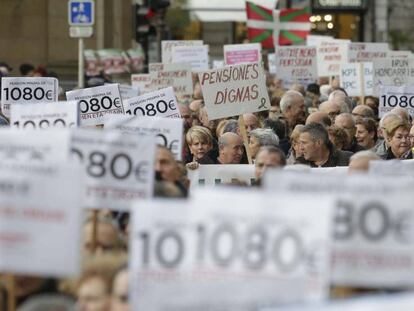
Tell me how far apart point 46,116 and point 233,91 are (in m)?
5.43

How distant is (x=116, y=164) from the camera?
10.8m

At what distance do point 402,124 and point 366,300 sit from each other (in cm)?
981

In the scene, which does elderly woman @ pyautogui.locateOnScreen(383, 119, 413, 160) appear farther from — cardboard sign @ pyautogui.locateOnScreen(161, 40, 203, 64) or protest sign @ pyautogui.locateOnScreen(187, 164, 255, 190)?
cardboard sign @ pyautogui.locateOnScreen(161, 40, 203, 64)

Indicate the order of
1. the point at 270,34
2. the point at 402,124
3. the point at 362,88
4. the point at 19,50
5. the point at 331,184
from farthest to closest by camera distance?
the point at 19,50 → the point at 270,34 → the point at 362,88 → the point at 402,124 → the point at 331,184

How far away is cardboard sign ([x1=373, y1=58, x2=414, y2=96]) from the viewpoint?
25.1 meters

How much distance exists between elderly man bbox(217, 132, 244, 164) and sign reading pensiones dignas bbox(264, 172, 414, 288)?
773cm

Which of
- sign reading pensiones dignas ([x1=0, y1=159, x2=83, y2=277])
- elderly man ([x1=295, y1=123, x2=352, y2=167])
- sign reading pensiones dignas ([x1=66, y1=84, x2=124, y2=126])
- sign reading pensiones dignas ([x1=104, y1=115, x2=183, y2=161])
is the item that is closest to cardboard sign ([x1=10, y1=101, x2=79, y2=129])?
sign reading pensiones dignas ([x1=104, y1=115, x2=183, y2=161])

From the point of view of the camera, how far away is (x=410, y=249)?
28.1 ft

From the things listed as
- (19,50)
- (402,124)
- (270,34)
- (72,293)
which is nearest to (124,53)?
(19,50)

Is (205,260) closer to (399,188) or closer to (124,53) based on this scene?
(399,188)

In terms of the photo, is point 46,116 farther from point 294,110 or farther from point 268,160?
point 294,110

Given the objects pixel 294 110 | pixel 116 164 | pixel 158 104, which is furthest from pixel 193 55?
pixel 116 164

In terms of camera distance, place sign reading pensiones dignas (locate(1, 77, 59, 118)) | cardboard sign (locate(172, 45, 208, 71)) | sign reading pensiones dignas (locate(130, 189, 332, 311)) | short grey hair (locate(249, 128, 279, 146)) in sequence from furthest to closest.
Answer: cardboard sign (locate(172, 45, 208, 71)), sign reading pensiones dignas (locate(1, 77, 59, 118)), short grey hair (locate(249, 128, 279, 146)), sign reading pensiones dignas (locate(130, 189, 332, 311))

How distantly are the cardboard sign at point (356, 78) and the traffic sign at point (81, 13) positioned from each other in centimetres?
640
